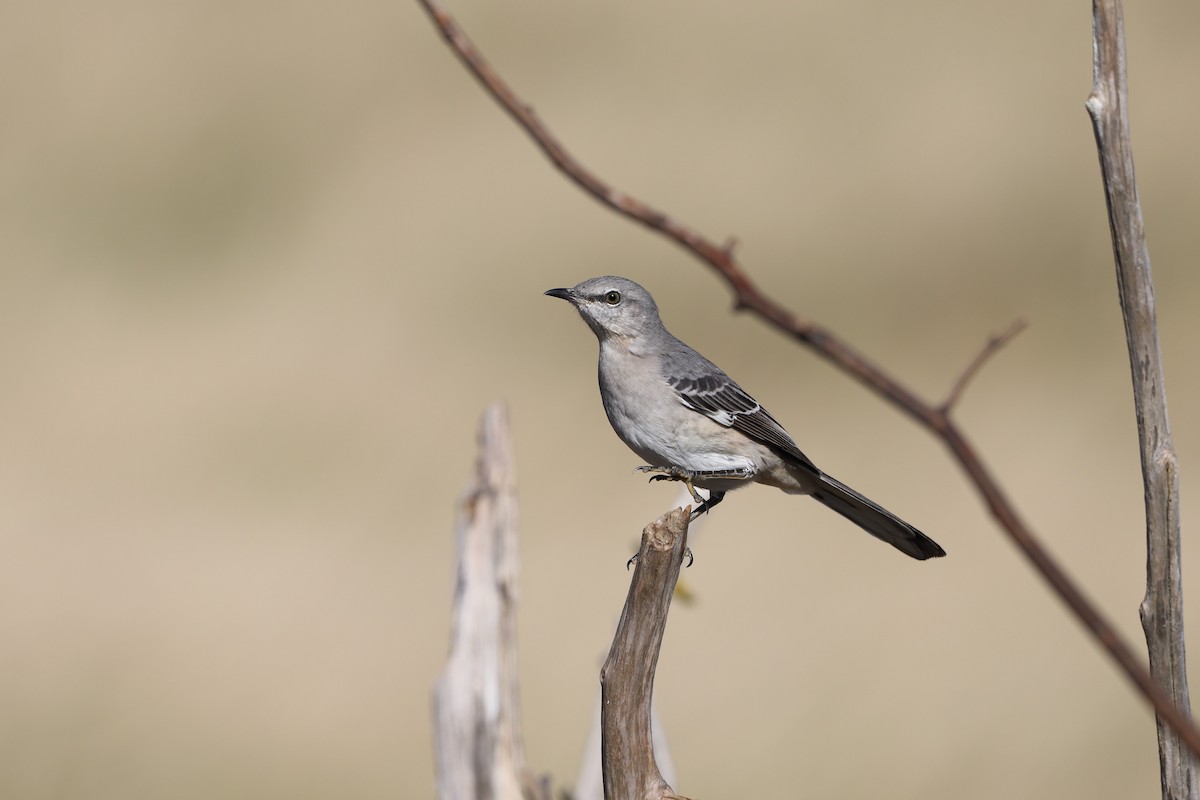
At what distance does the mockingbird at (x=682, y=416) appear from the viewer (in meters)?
5.21

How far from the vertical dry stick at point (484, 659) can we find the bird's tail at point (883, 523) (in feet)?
5.07

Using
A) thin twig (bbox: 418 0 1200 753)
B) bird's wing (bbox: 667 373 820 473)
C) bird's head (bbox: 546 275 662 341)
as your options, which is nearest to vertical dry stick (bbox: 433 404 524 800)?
bird's wing (bbox: 667 373 820 473)

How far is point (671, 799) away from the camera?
9.80ft

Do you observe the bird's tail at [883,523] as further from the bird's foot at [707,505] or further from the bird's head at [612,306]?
the bird's head at [612,306]

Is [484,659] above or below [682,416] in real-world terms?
below

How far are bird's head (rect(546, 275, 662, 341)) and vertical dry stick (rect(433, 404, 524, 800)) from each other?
1465 millimetres

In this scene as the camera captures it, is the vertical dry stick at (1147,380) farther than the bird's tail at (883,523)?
No

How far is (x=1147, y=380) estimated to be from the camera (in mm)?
2244

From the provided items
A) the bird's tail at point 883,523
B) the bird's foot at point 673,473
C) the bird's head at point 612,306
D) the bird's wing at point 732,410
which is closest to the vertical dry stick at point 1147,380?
the bird's tail at point 883,523

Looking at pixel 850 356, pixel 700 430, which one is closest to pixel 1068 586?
pixel 850 356

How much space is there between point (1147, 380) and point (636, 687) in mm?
1525

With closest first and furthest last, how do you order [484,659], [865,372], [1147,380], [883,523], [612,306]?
[865,372]
[1147,380]
[484,659]
[883,523]
[612,306]

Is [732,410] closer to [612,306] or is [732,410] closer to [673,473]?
[673,473]

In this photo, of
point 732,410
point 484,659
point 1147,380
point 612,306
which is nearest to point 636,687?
point 484,659
